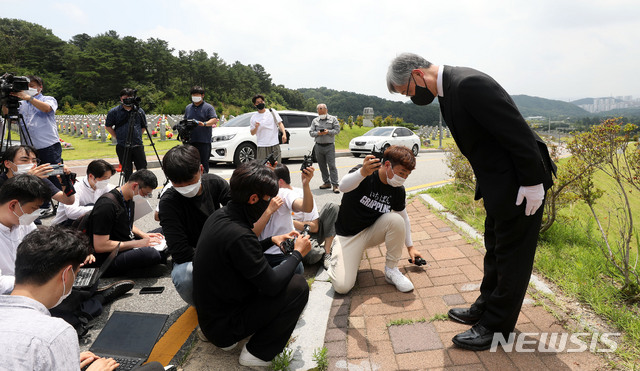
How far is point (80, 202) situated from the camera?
4.22m

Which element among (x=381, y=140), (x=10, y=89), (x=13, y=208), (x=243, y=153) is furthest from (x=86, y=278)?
(x=381, y=140)

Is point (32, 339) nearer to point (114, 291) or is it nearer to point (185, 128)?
point (114, 291)

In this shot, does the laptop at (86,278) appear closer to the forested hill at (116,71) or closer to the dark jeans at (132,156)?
the dark jeans at (132,156)

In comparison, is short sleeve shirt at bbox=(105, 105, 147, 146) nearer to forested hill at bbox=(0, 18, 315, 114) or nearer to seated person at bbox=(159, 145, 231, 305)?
seated person at bbox=(159, 145, 231, 305)

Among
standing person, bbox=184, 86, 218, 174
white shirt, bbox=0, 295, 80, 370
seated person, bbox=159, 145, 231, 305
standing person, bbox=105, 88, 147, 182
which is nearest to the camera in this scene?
white shirt, bbox=0, 295, 80, 370

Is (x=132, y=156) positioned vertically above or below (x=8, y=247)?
above

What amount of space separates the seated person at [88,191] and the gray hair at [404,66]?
3294 mm

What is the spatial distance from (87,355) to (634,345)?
3.21 metres

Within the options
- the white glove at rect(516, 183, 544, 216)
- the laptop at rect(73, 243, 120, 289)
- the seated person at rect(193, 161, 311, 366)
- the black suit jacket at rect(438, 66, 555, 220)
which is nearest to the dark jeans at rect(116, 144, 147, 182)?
the laptop at rect(73, 243, 120, 289)

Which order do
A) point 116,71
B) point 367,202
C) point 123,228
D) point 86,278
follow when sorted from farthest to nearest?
point 116,71, point 123,228, point 367,202, point 86,278

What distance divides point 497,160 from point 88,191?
4287 millimetres

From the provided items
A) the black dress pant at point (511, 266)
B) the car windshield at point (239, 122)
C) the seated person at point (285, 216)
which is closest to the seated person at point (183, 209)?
the seated person at point (285, 216)

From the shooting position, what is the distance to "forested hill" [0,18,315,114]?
4253cm

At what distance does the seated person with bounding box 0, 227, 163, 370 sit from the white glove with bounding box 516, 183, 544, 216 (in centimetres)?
233
